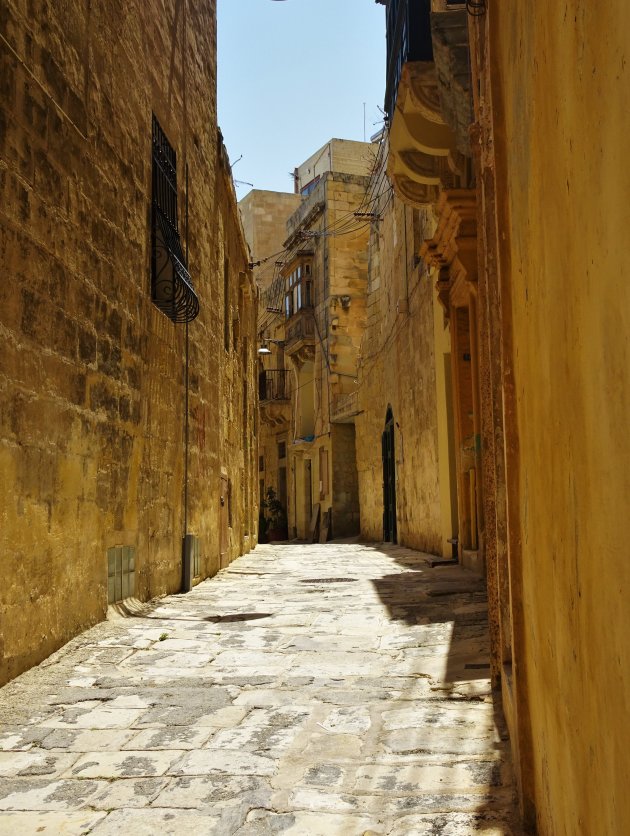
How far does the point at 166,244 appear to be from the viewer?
27.7ft

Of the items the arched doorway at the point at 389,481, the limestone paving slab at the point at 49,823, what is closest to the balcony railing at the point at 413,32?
the limestone paving slab at the point at 49,823

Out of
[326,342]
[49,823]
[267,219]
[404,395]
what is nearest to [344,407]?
[326,342]

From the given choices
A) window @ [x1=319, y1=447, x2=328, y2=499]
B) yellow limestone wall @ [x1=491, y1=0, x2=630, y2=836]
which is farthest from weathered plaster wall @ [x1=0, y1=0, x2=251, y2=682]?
window @ [x1=319, y1=447, x2=328, y2=499]

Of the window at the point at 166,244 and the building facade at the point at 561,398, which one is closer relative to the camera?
the building facade at the point at 561,398

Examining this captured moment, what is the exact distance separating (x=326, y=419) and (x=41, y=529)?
22.6m

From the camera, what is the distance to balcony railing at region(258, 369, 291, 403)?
112 feet

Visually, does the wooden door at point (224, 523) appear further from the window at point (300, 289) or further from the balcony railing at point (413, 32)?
the window at point (300, 289)

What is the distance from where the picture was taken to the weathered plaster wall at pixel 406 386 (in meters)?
12.0

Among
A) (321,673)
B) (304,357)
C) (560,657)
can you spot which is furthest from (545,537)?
(304,357)

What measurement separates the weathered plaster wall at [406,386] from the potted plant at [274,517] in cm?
A: 1081

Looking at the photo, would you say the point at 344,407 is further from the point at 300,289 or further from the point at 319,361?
the point at 300,289

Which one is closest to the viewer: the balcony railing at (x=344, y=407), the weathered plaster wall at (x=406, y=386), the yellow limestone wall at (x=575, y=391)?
the yellow limestone wall at (x=575, y=391)

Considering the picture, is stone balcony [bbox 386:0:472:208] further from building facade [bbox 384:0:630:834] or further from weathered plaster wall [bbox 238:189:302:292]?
weathered plaster wall [bbox 238:189:302:292]

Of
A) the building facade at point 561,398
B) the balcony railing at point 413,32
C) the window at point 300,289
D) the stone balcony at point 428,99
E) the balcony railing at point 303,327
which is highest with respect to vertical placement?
the window at point 300,289
